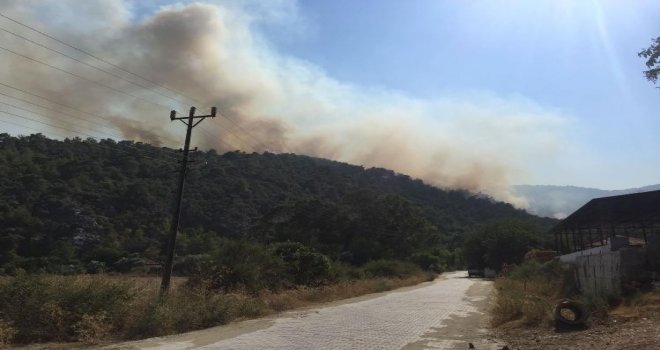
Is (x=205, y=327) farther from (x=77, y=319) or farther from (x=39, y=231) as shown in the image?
(x=39, y=231)

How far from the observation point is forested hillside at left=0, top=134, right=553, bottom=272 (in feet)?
220

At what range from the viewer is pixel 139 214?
84.4m

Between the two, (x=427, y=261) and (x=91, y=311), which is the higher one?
(x=427, y=261)

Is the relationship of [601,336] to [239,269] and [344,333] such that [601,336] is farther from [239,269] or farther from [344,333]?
[239,269]

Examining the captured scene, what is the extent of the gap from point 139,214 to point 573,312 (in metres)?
81.0

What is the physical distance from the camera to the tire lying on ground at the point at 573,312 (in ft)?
44.4

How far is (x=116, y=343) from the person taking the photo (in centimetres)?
1312

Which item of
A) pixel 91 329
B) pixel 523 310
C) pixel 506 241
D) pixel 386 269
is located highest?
pixel 506 241

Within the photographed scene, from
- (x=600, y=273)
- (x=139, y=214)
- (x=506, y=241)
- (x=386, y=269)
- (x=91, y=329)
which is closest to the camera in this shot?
(x=91, y=329)

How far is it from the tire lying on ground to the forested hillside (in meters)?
46.1

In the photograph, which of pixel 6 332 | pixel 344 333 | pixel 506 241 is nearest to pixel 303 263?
pixel 344 333

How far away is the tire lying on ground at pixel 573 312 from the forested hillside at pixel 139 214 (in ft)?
151

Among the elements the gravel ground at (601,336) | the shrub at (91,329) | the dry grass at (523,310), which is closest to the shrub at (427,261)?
the dry grass at (523,310)

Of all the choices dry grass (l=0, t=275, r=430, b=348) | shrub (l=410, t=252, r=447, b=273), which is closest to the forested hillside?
shrub (l=410, t=252, r=447, b=273)
